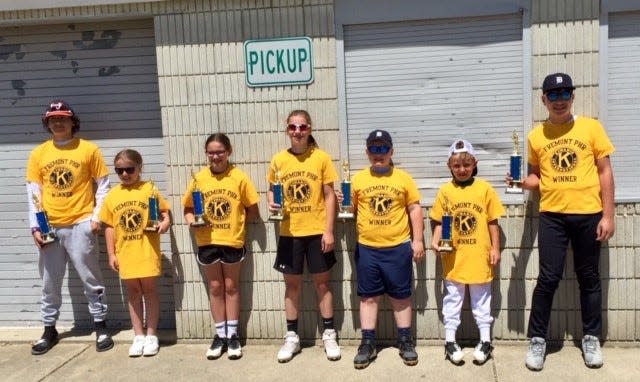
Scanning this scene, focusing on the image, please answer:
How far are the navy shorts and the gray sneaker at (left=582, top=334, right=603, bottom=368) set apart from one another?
1209 mm

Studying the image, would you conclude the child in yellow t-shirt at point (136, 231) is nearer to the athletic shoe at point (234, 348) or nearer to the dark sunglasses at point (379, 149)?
the athletic shoe at point (234, 348)

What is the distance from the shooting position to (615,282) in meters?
4.34

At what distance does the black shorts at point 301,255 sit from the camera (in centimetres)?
436

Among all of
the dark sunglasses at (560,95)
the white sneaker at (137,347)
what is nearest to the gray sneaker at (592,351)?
the dark sunglasses at (560,95)

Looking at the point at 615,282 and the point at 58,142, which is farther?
the point at 58,142

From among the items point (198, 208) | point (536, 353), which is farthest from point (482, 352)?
point (198, 208)

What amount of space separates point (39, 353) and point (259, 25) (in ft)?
9.88

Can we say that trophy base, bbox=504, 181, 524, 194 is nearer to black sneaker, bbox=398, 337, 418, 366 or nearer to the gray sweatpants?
black sneaker, bbox=398, 337, 418, 366

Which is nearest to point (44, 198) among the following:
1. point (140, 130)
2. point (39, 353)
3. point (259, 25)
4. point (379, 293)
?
point (140, 130)

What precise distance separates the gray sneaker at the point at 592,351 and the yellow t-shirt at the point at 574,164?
0.88m

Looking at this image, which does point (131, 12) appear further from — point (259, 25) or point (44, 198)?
point (44, 198)

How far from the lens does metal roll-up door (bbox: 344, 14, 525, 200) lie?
4.32m

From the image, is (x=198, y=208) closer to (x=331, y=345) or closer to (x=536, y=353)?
(x=331, y=345)

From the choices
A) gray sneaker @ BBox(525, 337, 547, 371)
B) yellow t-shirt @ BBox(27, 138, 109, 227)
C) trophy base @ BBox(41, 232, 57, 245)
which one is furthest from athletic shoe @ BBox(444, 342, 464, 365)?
trophy base @ BBox(41, 232, 57, 245)
